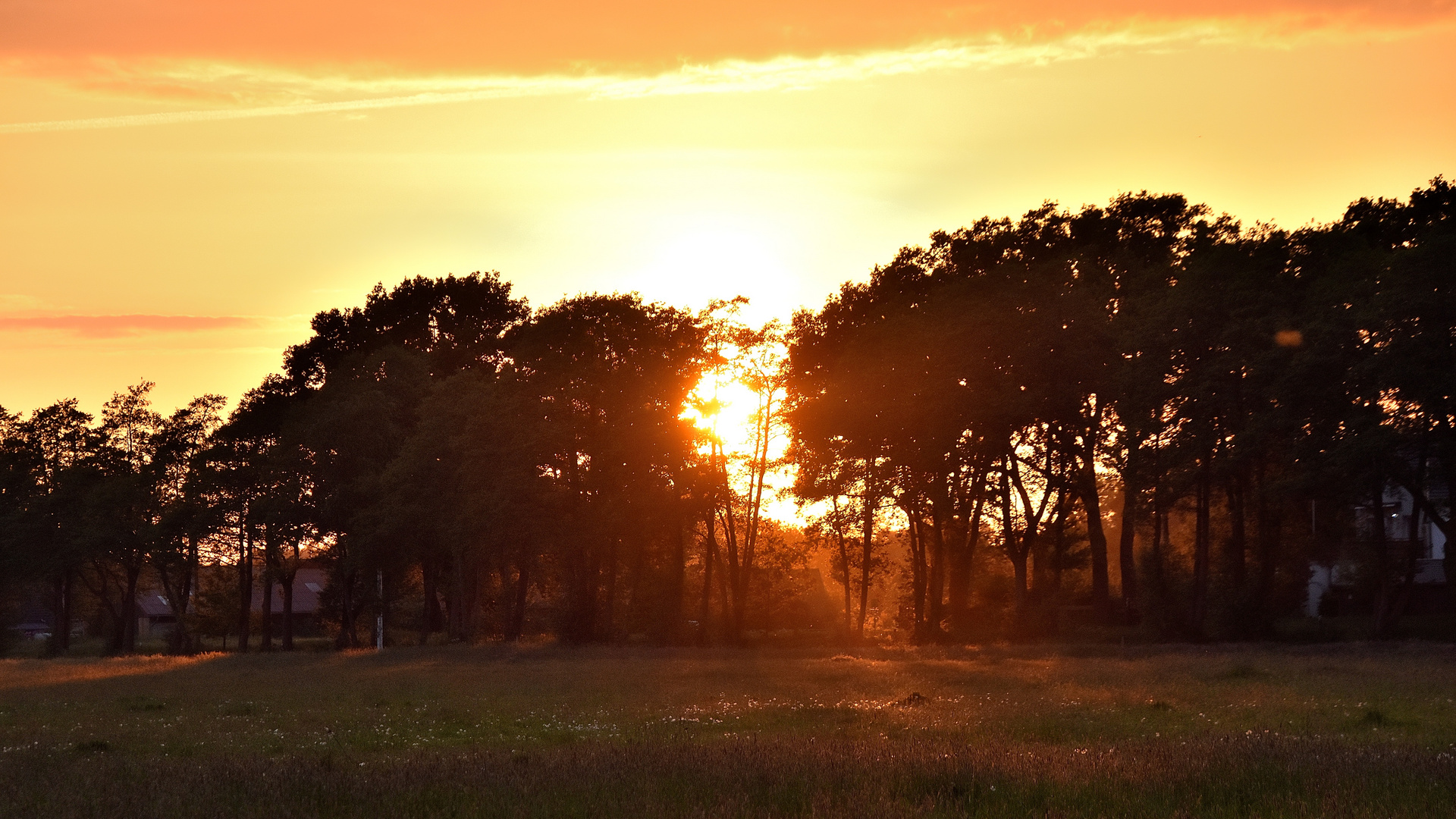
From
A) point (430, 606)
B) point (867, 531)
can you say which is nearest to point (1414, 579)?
point (867, 531)

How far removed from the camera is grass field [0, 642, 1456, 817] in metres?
13.4

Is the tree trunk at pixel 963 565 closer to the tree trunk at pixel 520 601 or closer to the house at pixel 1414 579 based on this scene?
the house at pixel 1414 579

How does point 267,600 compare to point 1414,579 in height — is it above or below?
below

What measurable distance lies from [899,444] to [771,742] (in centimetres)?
4336

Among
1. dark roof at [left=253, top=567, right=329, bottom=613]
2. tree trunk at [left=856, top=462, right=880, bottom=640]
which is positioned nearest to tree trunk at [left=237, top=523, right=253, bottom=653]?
tree trunk at [left=856, top=462, right=880, bottom=640]

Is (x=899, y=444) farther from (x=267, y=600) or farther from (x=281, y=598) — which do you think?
(x=281, y=598)

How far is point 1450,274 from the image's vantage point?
45469mm

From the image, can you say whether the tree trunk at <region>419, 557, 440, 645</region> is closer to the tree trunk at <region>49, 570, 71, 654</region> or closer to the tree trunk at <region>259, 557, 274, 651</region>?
the tree trunk at <region>259, 557, 274, 651</region>

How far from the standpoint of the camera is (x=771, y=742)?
1877 cm

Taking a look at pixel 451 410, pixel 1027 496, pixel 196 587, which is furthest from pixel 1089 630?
pixel 196 587

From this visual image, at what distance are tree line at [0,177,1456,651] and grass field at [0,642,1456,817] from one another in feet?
41.7

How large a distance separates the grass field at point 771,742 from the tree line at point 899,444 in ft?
41.7

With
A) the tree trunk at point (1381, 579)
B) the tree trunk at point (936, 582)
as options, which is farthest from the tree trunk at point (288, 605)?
the tree trunk at point (1381, 579)

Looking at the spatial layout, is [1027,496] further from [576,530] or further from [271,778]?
[271,778]
